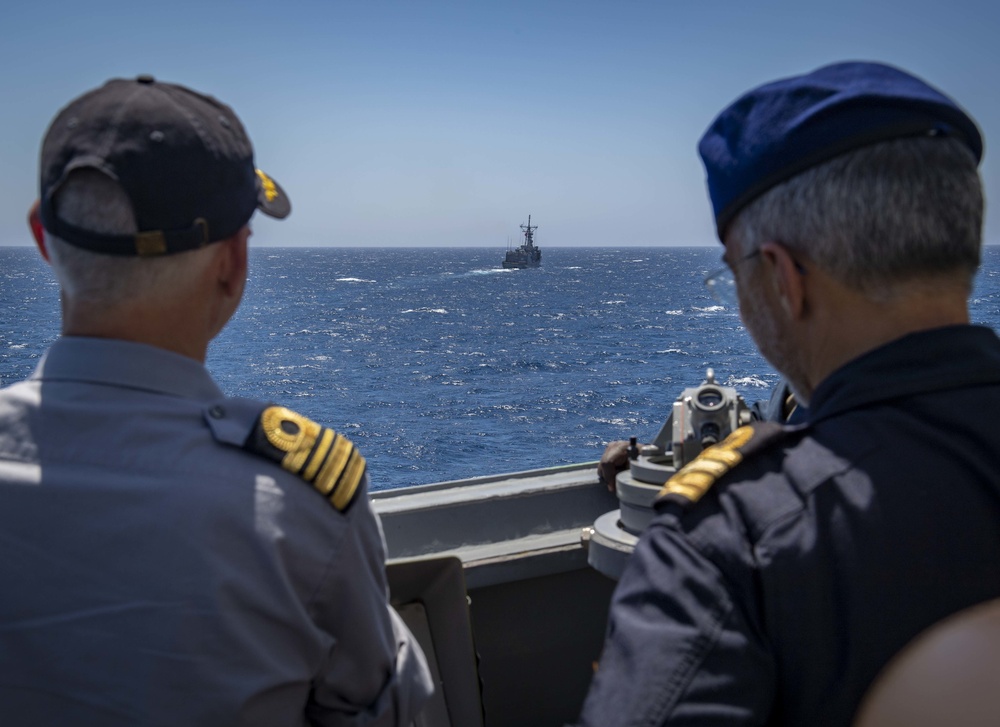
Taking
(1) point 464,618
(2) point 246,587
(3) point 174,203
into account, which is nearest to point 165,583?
(2) point 246,587

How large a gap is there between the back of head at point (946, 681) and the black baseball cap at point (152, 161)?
80cm

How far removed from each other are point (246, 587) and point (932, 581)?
0.63m

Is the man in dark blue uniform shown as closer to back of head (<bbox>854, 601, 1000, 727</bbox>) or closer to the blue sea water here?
back of head (<bbox>854, 601, 1000, 727</bbox>)

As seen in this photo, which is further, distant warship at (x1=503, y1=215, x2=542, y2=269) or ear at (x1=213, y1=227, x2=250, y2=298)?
distant warship at (x1=503, y1=215, x2=542, y2=269)

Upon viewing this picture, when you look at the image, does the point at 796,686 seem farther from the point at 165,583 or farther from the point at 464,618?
the point at 464,618

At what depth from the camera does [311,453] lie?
103 centimetres

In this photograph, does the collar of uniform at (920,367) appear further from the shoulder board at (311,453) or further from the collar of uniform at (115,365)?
the collar of uniform at (115,365)

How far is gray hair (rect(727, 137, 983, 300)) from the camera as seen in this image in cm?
85

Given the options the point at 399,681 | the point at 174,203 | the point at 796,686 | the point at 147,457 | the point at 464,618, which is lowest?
the point at 464,618

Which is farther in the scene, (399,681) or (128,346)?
(399,681)

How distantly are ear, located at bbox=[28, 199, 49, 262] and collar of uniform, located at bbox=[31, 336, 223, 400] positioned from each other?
121 mm

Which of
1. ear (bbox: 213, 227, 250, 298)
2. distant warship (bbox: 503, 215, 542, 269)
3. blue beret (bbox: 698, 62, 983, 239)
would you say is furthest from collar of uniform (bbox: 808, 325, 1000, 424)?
distant warship (bbox: 503, 215, 542, 269)

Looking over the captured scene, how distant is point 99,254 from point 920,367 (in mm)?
820

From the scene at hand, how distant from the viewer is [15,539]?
3.12 feet
